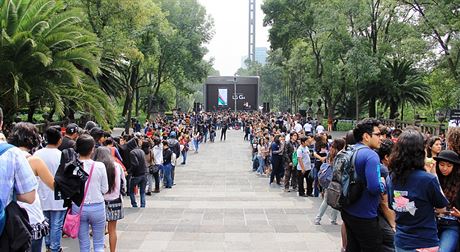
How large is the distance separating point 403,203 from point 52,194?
12.6 ft

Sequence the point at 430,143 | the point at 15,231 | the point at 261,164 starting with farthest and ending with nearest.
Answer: the point at 261,164 → the point at 430,143 → the point at 15,231

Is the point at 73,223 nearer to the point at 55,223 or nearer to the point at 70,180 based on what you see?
the point at 55,223

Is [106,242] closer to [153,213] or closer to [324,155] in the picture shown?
[153,213]

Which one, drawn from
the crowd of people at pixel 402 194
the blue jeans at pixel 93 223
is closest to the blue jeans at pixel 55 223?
the blue jeans at pixel 93 223

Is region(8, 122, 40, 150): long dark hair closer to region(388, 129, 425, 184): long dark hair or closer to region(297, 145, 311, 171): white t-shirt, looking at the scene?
region(388, 129, 425, 184): long dark hair

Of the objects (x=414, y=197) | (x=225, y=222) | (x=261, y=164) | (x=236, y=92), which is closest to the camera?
(x=414, y=197)

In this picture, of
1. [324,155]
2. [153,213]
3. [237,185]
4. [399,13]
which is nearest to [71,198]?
[153,213]

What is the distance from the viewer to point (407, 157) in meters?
4.02

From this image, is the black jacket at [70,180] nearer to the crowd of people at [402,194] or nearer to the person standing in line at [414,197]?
the crowd of people at [402,194]

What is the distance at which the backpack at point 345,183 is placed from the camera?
4525mm

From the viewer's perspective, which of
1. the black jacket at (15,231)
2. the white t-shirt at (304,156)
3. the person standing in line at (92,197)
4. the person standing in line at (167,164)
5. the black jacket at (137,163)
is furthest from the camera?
the person standing in line at (167,164)

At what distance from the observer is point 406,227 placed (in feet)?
13.3

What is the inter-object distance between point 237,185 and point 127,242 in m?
7.61

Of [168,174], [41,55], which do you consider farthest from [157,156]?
[41,55]
